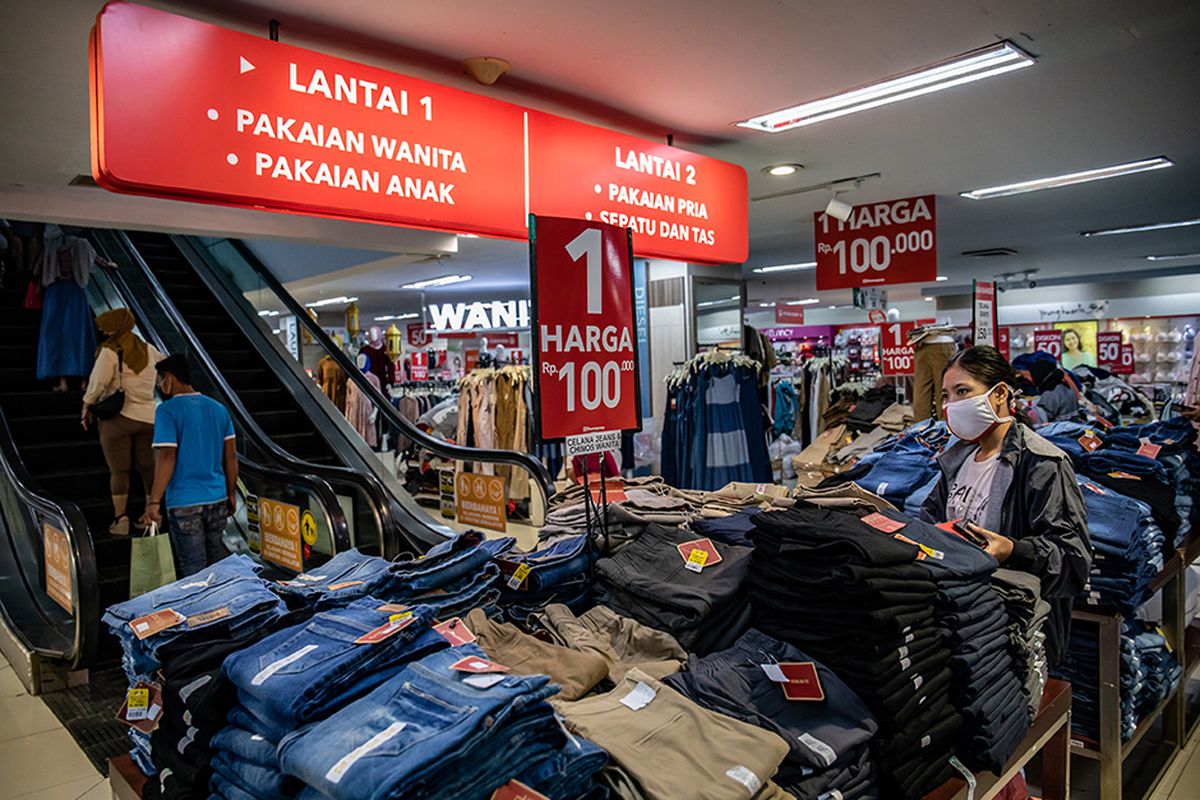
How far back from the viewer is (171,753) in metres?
1.61

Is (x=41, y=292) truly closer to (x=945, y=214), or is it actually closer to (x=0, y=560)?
(x=0, y=560)

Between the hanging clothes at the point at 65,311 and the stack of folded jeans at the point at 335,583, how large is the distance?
20.0 ft

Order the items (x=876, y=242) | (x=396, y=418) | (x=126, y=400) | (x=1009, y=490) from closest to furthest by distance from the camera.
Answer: (x=1009, y=490) < (x=126, y=400) < (x=876, y=242) < (x=396, y=418)

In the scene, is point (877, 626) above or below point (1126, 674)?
above

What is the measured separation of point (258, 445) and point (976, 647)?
227 inches

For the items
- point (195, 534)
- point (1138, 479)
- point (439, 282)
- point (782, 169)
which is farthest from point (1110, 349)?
point (195, 534)

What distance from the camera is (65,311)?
688cm

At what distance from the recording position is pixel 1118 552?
299cm

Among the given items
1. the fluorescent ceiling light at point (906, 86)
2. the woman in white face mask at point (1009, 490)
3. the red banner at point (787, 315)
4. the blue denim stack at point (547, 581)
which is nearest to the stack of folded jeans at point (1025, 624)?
the woman in white face mask at point (1009, 490)

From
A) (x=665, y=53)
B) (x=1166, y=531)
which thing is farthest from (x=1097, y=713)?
(x=665, y=53)

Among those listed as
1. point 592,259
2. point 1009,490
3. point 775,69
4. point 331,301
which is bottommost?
point 1009,490

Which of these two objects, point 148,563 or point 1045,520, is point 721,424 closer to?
point 1045,520

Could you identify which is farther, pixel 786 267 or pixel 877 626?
pixel 786 267

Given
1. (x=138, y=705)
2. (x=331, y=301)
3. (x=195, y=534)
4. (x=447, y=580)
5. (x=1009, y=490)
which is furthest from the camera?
(x=331, y=301)
